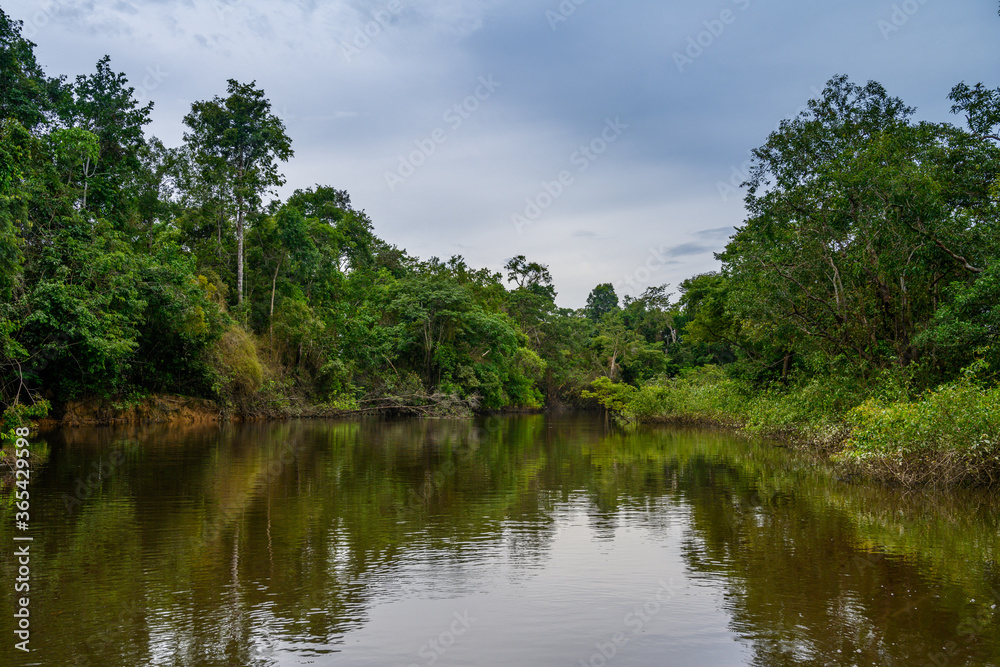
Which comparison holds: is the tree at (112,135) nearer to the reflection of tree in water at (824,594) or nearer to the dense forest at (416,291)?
the dense forest at (416,291)

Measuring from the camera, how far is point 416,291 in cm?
4372

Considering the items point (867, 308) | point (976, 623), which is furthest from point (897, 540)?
point (867, 308)

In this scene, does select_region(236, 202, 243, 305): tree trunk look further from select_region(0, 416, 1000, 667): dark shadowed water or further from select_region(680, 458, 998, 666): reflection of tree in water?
select_region(680, 458, 998, 666): reflection of tree in water

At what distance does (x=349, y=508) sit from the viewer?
1018cm

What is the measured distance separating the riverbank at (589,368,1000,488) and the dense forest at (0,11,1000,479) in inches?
2.2

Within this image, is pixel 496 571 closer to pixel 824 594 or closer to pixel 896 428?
pixel 824 594

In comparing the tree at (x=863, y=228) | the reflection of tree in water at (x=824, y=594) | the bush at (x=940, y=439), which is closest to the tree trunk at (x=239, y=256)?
the tree at (x=863, y=228)

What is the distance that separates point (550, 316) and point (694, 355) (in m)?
12.5

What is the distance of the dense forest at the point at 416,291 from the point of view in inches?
589

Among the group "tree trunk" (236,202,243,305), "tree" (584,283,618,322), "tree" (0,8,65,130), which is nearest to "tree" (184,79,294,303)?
"tree trunk" (236,202,243,305)

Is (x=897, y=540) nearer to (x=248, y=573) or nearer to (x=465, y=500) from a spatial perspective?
(x=465, y=500)

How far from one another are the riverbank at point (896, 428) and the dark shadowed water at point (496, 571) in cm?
54

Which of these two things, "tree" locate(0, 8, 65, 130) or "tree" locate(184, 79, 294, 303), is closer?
"tree" locate(0, 8, 65, 130)

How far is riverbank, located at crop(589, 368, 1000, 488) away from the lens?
1011cm
